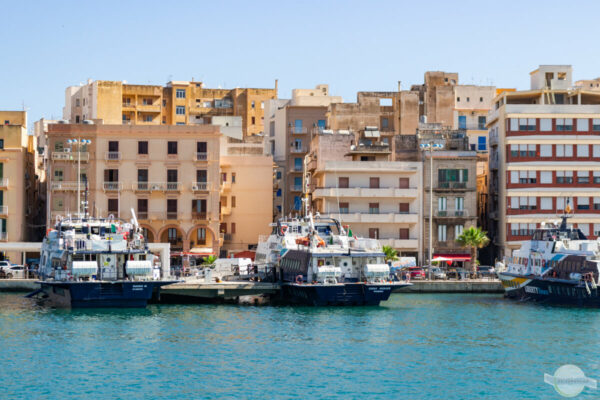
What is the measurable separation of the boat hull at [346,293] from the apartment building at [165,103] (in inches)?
1871

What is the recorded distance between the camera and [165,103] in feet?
370

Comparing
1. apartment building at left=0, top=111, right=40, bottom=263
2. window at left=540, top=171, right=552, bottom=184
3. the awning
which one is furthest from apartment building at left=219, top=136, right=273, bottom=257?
window at left=540, top=171, right=552, bottom=184

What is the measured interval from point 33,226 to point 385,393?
57122 mm

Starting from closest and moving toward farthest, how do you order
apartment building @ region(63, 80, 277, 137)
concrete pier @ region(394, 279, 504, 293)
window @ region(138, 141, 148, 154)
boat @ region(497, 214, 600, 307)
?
1. boat @ region(497, 214, 600, 307)
2. concrete pier @ region(394, 279, 504, 293)
3. window @ region(138, 141, 148, 154)
4. apartment building @ region(63, 80, 277, 137)

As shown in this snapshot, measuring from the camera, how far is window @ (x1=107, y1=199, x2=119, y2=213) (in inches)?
3204

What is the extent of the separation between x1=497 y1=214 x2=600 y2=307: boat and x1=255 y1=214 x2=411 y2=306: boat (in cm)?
999

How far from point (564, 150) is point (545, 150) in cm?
153

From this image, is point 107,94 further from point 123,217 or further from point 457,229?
point 457,229

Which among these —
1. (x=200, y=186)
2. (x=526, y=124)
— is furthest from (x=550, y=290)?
(x=200, y=186)

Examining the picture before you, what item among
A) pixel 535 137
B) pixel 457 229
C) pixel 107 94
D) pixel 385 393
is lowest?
pixel 385 393

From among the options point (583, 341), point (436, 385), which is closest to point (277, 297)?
point (583, 341)

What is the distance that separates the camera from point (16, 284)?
6944 centimetres

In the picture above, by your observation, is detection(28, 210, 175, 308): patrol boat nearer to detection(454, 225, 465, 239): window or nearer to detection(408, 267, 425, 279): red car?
detection(408, 267, 425, 279): red car

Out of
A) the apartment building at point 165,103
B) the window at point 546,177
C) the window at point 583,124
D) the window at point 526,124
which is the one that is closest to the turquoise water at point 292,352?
A: the window at point 546,177
